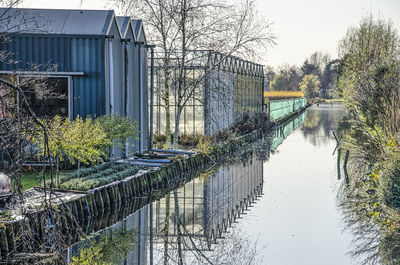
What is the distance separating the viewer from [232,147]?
29.1 meters

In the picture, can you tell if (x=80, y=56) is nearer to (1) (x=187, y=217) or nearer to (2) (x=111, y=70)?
(2) (x=111, y=70)

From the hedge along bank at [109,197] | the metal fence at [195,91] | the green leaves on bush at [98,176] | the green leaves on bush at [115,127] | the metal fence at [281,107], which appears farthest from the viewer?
the metal fence at [281,107]

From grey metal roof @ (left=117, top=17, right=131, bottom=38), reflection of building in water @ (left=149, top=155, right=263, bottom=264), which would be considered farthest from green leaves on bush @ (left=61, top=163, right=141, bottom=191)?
grey metal roof @ (left=117, top=17, right=131, bottom=38)

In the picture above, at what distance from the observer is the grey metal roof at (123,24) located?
21.2m

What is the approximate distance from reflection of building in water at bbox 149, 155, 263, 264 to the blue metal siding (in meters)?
4.10

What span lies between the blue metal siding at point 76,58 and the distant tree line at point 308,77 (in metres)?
91.1

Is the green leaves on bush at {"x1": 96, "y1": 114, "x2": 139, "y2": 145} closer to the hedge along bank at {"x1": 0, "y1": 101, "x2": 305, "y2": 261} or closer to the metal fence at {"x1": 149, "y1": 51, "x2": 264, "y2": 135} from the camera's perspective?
the hedge along bank at {"x1": 0, "y1": 101, "x2": 305, "y2": 261}

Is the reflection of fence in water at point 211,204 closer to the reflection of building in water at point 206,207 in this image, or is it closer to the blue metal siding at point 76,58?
the reflection of building in water at point 206,207

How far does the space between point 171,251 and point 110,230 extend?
1845 mm

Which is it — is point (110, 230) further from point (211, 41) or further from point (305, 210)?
point (211, 41)

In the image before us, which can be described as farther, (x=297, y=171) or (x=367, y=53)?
(x=367, y=53)

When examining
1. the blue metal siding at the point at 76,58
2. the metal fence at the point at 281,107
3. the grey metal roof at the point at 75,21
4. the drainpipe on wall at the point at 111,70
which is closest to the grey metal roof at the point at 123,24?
the grey metal roof at the point at 75,21

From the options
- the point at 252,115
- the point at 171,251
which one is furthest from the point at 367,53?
the point at 171,251

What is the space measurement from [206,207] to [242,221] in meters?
2.19
